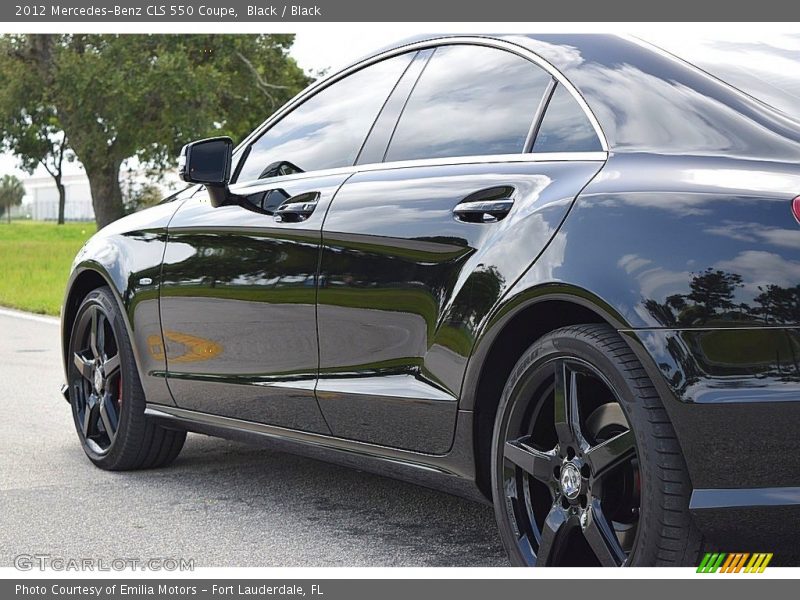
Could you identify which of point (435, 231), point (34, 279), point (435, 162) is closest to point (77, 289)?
point (435, 162)

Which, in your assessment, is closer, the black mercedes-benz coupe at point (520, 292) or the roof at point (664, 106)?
the black mercedes-benz coupe at point (520, 292)

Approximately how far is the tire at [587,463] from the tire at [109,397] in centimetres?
229

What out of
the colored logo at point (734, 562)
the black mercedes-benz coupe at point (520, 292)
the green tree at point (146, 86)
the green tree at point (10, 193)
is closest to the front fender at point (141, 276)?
the black mercedes-benz coupe at point (520, 292)

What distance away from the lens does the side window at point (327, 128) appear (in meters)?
4.30

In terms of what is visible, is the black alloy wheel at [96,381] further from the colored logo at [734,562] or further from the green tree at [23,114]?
the green tree at [23,114]

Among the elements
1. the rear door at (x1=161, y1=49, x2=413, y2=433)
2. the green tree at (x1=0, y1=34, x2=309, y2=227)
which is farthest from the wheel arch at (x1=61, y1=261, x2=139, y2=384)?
the green tree at (x1=0, y1=34, x2=309, y2=227)

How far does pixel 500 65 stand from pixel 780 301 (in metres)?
1.44

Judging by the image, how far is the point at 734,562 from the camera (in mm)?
2873

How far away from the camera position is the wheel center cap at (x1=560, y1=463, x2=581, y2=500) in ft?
10.3

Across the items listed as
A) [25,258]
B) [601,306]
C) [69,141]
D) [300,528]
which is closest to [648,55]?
[601,306]

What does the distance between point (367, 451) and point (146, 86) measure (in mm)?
25962

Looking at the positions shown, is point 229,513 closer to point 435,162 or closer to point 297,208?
point 297,208

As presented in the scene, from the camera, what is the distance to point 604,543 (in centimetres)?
305

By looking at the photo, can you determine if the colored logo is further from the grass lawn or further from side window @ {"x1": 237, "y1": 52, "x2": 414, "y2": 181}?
the grass lawn
